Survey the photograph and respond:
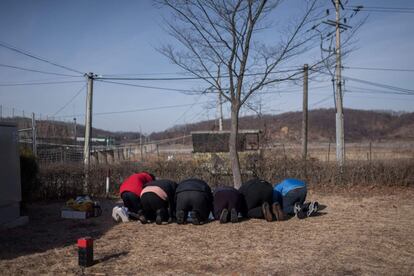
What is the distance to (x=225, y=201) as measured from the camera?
909 centimetres

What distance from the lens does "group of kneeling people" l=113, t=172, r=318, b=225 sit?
8.93 meters

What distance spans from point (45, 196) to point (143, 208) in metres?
5.54

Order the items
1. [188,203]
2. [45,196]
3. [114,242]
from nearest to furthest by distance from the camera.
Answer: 1. [114,242]
2. [188,203]
3. [45,196]

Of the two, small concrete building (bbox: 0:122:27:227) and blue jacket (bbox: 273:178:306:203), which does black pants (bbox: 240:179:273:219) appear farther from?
small concrete building (bbox: 0:122:27:227)

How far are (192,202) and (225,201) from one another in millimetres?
744

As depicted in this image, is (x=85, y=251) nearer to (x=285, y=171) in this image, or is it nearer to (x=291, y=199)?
(x=291, y=199)

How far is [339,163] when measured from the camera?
15289mm

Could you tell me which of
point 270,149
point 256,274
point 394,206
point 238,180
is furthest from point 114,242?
point 270,149

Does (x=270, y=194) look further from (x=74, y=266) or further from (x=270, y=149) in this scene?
(x=270, y=149)

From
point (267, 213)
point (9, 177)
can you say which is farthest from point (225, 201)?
point (9, 177)

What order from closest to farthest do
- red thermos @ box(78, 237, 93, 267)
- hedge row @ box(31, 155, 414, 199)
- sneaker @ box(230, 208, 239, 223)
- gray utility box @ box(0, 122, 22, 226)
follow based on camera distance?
red thermos @ box(78, 237, 93, 267), gray utility box @ box(0, 122, 22, 226), sneaker @ box(230, 208, 239, 223), hedge row @ box(31, 155, 414, 199)

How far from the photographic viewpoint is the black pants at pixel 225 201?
9078 millimetres

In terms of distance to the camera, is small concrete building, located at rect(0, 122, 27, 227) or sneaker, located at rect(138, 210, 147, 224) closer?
small concrete building, located at rect(0, 122, 27, 227)

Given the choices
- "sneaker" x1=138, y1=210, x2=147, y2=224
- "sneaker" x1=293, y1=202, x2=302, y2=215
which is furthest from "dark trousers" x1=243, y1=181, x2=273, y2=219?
"sneaker" x1=138, y1=210, x2=147, y2=224
